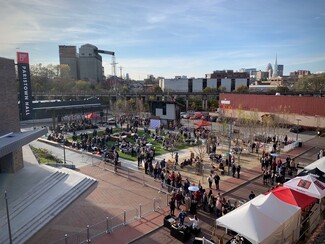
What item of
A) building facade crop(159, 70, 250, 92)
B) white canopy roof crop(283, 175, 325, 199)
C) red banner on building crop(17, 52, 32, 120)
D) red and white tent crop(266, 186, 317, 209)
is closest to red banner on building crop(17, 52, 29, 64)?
red banner on building crop(17, 52, 32, 120)

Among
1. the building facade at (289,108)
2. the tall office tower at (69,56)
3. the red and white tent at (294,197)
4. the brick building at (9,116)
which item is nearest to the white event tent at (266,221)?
the red and white tent at (294,197)

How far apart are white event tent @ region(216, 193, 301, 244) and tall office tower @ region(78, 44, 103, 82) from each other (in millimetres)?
117661

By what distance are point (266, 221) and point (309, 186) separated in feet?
15.1

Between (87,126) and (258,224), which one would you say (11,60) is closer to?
(258,224)

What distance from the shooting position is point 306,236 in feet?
40.0

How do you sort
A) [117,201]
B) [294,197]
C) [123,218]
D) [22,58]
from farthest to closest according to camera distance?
[22,58] < [117,201] < [123,218] < [294,197]

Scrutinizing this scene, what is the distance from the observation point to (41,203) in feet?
43.7

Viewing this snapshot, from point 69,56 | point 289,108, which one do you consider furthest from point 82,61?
point 289,108

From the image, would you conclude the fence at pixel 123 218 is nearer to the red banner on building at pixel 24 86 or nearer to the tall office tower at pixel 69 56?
the red banner on building at pixel 24 86

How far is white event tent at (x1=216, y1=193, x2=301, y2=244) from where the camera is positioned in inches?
394

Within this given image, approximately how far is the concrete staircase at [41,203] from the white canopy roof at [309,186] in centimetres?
1134

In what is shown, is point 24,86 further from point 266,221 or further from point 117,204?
point 266,221

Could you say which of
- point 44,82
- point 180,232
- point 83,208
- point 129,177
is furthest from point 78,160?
point 44,82

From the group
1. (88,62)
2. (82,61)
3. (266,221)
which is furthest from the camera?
(88,62)
